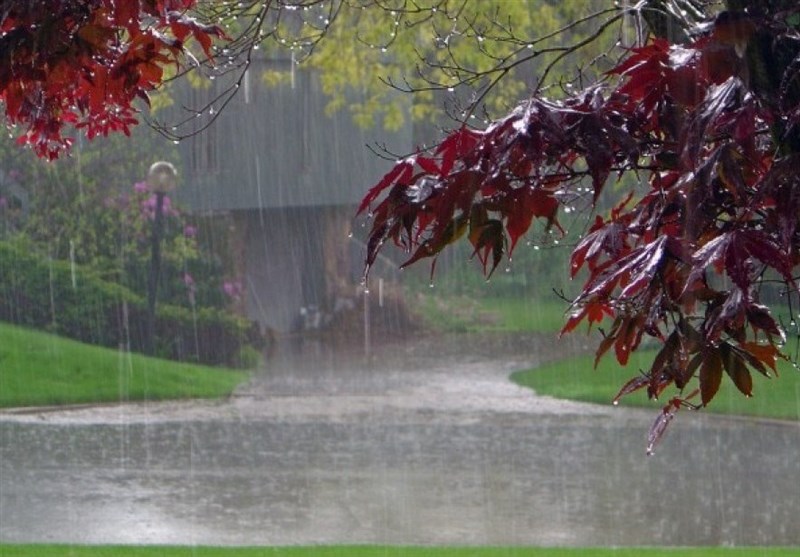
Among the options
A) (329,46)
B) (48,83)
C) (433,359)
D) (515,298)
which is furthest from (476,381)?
(48,83)

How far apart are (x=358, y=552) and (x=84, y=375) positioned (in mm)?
8970

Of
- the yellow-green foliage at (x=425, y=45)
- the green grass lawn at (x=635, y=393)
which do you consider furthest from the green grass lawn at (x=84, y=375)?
the green grass lawn at (x=635, y=393)

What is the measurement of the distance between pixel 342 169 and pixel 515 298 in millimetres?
6982

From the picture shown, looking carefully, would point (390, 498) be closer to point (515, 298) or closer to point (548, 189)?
point (548, 189)

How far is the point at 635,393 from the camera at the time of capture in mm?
15453

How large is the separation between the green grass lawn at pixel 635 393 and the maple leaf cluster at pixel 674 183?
1061 centimetres

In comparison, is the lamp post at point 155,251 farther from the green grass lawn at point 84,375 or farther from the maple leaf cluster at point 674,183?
the maple leaf cluster at point 674,183

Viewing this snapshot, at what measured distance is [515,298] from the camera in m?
28.0

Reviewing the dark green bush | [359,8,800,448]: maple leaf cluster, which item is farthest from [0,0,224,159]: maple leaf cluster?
the dark green bush

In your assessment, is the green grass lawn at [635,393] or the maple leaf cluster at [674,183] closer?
the maple leaf cluster at [674,183]

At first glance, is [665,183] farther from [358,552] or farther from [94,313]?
[94,313]

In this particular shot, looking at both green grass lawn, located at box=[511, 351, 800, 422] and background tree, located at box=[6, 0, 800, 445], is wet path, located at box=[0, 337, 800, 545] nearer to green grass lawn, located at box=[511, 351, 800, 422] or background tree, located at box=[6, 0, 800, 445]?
green grass lawn, located at box=[511, 351, 800, 422]

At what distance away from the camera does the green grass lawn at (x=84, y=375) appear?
14.5 m

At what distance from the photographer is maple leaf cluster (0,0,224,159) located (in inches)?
120
